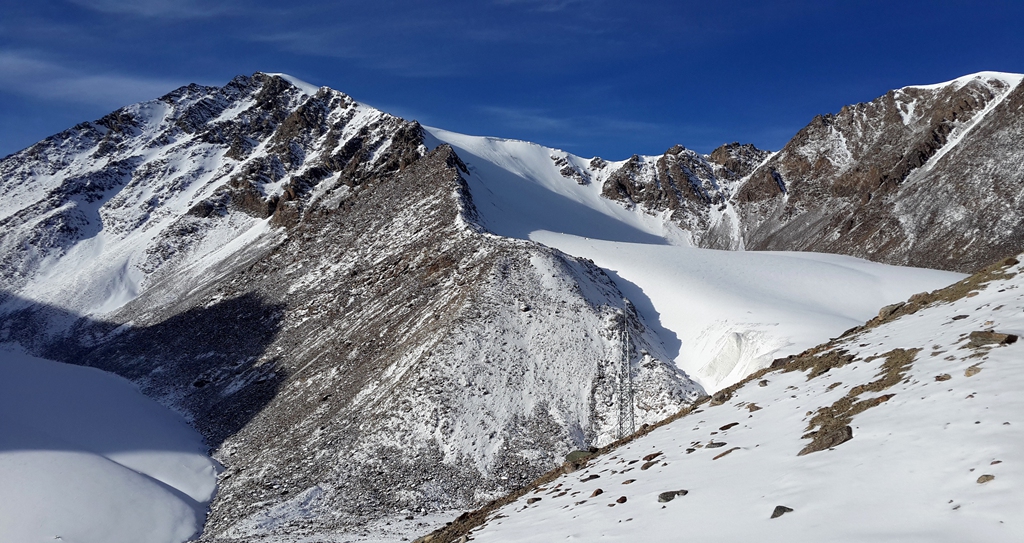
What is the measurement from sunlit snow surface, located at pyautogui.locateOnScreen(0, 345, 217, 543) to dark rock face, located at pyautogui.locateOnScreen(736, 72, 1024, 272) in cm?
6582

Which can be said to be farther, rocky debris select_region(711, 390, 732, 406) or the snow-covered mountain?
the snow-covered mountain

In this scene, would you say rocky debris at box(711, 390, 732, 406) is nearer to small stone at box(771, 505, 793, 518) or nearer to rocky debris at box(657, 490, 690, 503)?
rocky debris at box(657, 490, 690, 503)

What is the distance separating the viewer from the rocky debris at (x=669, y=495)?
9.05 m

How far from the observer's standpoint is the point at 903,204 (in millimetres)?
72500

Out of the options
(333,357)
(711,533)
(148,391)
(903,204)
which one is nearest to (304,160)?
(148,391)

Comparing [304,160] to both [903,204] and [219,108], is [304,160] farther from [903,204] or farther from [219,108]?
[903,204]

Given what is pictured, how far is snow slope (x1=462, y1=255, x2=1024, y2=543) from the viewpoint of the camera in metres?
6.38

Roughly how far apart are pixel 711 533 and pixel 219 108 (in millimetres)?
136145

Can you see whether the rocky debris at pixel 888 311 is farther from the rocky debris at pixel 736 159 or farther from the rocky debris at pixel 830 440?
the rocky debris at pixel 736 159

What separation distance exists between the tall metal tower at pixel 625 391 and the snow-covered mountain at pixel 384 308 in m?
0.17

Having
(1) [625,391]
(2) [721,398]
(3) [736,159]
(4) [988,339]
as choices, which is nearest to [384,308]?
(1) [625,391]

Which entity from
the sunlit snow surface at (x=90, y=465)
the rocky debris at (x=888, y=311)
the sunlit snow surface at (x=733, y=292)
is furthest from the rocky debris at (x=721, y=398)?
the sunlit snow surface at (x=90, y=465)

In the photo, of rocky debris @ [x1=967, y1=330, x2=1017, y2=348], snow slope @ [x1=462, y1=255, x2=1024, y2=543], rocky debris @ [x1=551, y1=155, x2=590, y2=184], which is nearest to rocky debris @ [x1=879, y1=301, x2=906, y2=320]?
snow slope @ [x1=462, y1=255, x2=1024, y2=543]

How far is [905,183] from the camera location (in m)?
77.0
